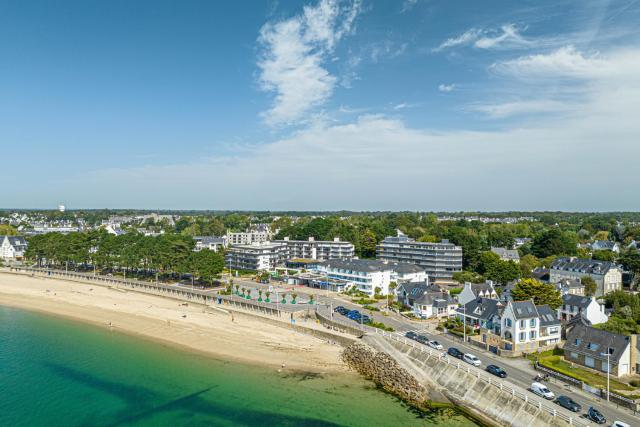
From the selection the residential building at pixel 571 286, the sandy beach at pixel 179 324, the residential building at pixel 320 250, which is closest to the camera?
the sandy beach at pixel 179 324

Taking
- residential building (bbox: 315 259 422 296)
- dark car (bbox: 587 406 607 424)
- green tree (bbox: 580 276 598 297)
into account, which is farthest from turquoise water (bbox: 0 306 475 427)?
green tree (bbox: 580 276 598 297)

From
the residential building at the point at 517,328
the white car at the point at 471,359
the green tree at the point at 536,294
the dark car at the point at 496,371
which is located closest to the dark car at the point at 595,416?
the dark car at the point at 496,371

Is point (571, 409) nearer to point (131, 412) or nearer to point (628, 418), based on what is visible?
point (628, 418)

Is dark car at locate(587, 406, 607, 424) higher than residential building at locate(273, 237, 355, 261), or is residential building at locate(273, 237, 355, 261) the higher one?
residential building at locate(273, 237, 355, 261)

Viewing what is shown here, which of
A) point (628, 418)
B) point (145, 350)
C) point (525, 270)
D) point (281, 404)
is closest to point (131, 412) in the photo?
point (281, 404)

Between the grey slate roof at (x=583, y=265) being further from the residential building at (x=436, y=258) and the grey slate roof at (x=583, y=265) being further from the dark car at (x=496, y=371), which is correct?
the dark car at (x=496, y=371)

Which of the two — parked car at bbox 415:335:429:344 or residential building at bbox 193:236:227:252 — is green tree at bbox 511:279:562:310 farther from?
residential building at bbox 193:236:227:252
